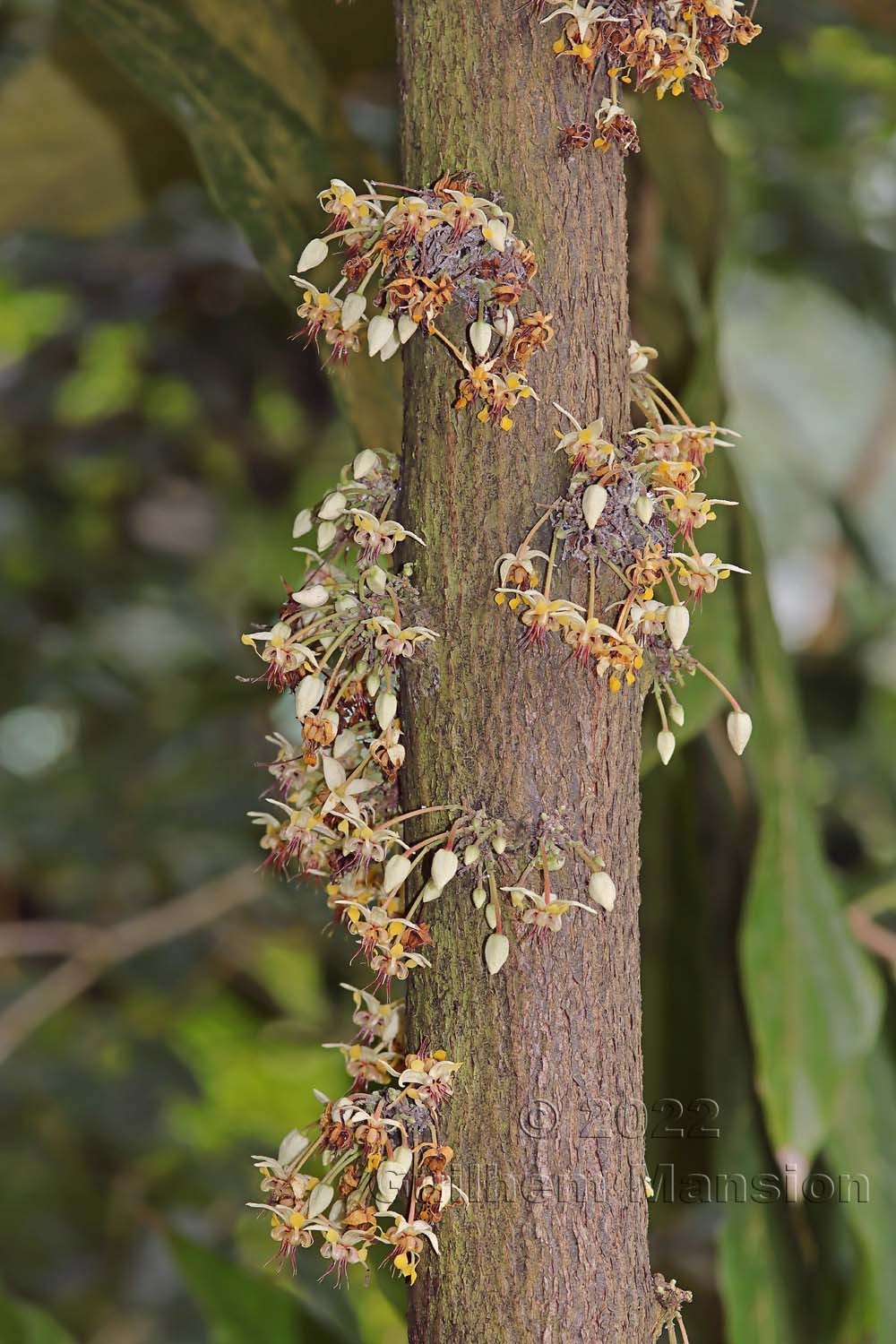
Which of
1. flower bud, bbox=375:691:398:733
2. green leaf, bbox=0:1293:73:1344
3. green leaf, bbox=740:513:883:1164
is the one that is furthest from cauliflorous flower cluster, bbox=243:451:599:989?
green leaf, bbox=0:1293:73:1344

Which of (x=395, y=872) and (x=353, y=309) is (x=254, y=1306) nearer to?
(x=395, y=872)

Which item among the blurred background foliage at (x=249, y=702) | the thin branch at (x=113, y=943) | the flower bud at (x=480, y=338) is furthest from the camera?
the thin branch at (x=113, y=943)

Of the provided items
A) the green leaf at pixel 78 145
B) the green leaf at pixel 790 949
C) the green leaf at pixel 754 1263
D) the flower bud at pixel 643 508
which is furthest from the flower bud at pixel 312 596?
the green leaf at pixel 78 145

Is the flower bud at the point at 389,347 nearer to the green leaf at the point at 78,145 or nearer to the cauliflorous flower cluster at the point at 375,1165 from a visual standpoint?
the cauliflorous flower cluster at the point at 375,1165

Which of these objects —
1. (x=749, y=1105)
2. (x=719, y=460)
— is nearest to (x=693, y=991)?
(x=749, y=1105)

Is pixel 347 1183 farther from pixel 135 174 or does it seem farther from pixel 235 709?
pixel 235 709

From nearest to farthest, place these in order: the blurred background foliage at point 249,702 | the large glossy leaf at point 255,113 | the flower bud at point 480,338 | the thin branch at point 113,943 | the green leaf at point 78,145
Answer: the flower bud at point 480,338
the large glossy leaf at point 255,113
the blurred background foliage at point 249,702
the green leaf at point 78,145
the thin branch at point 113,943

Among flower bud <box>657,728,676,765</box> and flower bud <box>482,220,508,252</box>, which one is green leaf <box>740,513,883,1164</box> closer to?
flower bud <box>657,728,676,765</box>
